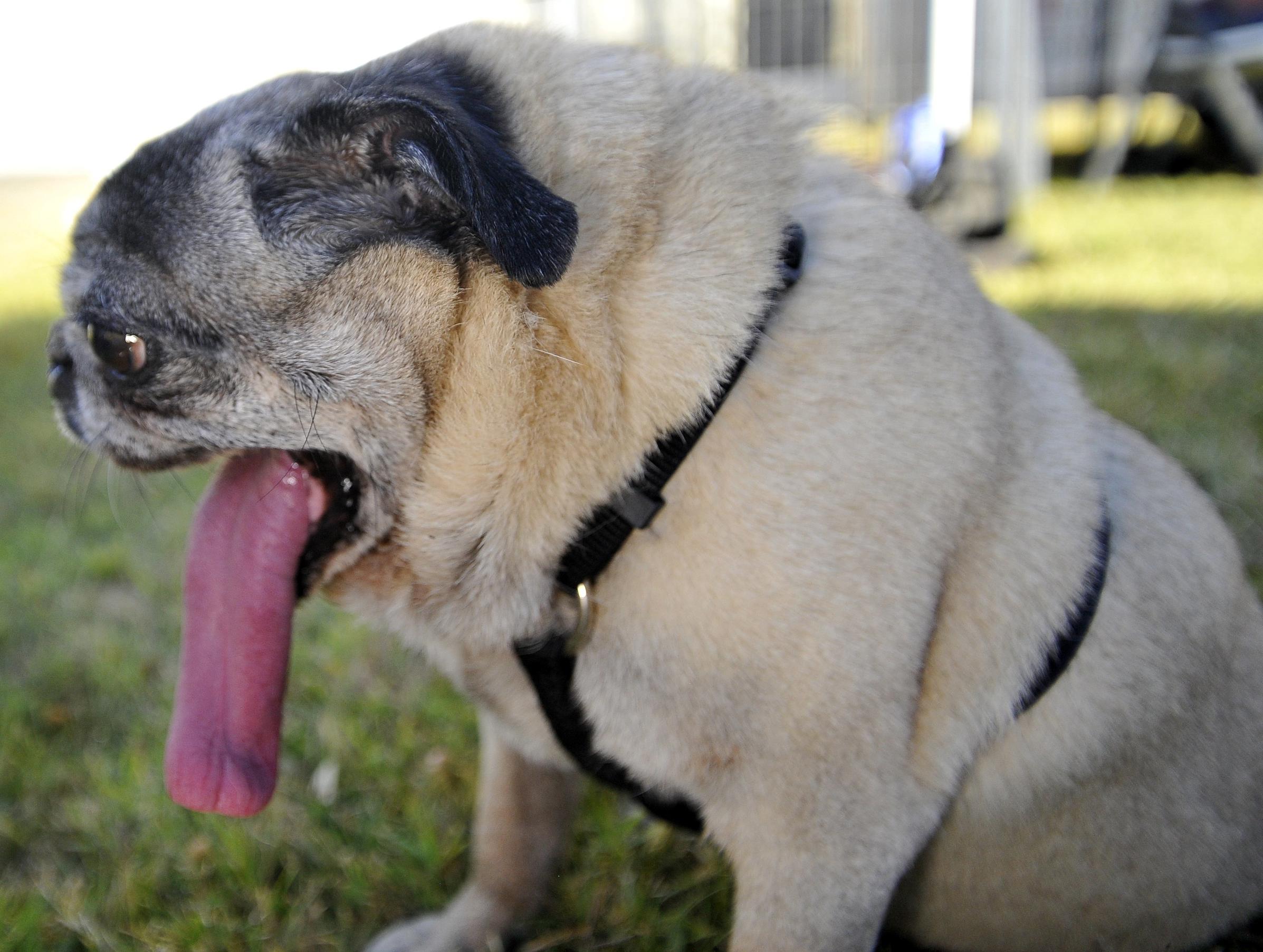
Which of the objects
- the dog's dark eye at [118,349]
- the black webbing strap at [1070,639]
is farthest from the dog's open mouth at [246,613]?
the black webbing strap at [1070,639]

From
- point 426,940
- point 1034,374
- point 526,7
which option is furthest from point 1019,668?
point 526,7

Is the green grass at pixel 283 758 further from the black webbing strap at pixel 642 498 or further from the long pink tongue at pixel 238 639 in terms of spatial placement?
the black webbing strap at pixel 642 498

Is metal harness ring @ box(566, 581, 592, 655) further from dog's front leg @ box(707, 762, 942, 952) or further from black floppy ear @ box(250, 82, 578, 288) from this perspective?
black floppy ear @ box(250, 82, 578, 288)

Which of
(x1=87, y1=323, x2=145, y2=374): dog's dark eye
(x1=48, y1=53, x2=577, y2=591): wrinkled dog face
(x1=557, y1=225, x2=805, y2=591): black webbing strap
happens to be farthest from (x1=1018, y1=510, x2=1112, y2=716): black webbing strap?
(x1=87, y1=323, x2=145, y2=374): dog's dark eye

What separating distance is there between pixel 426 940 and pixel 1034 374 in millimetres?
1912

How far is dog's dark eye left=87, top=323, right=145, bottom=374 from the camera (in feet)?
6.07

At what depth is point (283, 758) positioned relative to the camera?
3.03 meters

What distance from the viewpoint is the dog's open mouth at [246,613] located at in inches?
77.8

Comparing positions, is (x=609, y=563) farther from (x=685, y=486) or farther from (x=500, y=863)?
(x=500, y=863)

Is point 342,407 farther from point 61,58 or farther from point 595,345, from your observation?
point 61,58

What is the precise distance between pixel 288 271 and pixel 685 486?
31.3 inches

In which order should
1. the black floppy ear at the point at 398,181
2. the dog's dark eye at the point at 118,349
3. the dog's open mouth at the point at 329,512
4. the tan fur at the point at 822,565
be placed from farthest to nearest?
the dog's open mouth at the point at 329,512, the dog's dark eye at the point at 118,349, the tan fur at the point at 822,565, the black floppy ear at the point at 398,181

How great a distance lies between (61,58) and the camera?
12508 millimetres

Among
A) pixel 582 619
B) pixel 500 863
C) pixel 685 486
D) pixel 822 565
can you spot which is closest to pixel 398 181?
pixel 685 486
